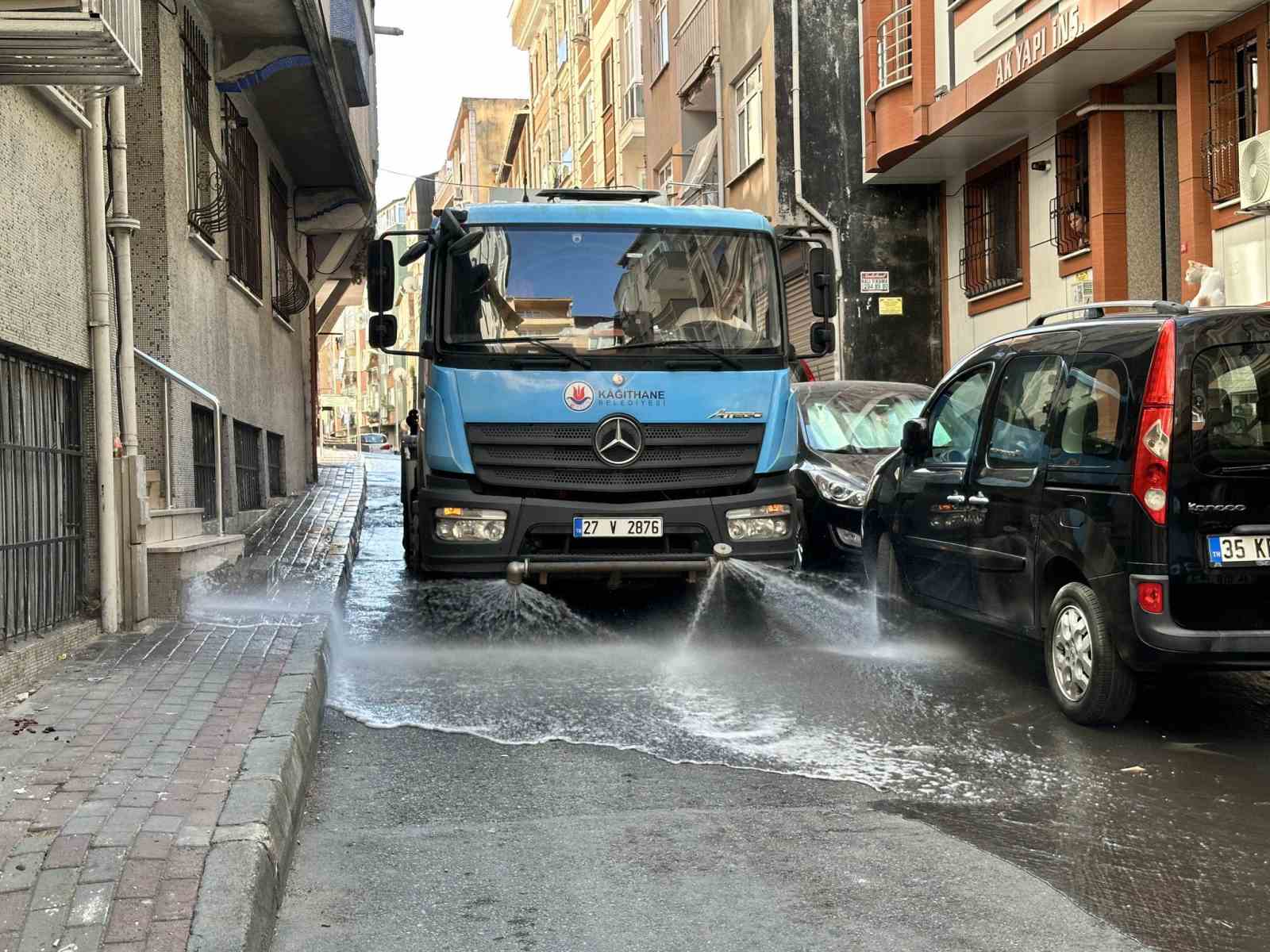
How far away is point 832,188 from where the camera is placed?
23062mm

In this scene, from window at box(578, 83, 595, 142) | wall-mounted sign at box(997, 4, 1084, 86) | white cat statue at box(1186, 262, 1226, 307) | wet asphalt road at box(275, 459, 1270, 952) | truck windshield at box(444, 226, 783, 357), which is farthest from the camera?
window at box(578, 83, 595, 142)

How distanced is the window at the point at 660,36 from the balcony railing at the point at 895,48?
40.3ft

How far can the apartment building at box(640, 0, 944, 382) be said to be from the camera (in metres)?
22.4

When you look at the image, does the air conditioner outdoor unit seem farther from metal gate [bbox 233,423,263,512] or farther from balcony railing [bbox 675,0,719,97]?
balcony railing [bbox 675,0,719,97]

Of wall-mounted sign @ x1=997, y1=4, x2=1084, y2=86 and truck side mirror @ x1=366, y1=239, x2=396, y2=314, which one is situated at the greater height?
wall-mounted sign @ x1=997, y1=4, x2=1084, y2=86

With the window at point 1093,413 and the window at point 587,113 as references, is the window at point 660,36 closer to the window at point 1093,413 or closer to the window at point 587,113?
the window at point 587,113

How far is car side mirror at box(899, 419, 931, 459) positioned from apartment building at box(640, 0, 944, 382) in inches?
485

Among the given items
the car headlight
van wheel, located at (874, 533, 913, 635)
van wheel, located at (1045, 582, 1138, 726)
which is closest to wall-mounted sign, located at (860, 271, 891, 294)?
the car headlight

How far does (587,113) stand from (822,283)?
39.3 metres

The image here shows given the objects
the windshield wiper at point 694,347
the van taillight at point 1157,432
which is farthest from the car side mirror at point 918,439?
the van taillight at point 1157,432

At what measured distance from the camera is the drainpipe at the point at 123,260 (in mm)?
8594

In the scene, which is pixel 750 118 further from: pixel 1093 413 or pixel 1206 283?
pixel 1093 413

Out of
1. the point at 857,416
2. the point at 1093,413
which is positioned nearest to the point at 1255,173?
the point at 857,416

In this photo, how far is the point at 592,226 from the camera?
9.52m
